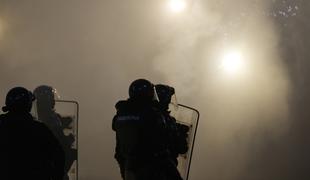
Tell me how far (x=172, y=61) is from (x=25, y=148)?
735 centimetres

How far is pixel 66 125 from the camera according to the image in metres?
5.41

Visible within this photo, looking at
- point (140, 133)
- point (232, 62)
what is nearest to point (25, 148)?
point (140, 133)

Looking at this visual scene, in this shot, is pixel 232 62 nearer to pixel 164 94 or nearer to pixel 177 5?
pixel 177 5

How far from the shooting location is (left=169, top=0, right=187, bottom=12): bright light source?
37.0 ft

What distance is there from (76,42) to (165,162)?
24.0 ft

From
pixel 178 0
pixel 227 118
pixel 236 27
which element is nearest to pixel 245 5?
pixel 236 27

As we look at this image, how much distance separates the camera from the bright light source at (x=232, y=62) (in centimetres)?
1096

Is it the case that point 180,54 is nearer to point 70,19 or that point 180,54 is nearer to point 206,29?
point 206,29

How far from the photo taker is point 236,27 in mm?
11328

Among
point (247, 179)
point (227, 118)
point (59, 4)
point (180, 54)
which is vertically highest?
point (59, 4)

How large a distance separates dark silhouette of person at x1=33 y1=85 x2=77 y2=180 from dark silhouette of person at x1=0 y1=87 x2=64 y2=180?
4.48 ft

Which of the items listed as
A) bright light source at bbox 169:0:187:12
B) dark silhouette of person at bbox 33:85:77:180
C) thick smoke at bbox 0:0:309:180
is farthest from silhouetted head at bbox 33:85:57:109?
bright light source at bbox 169:0:187:12

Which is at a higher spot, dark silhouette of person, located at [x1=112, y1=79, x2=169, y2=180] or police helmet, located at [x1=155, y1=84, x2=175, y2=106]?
police helmet, located at [x1=155, y1=84, x2=175, y2=106]

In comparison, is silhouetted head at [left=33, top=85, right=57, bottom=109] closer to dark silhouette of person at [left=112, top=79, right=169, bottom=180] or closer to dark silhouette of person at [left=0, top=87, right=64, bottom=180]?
dark silhouette of person at [left=112, top=79, right=169, bottom=180]
